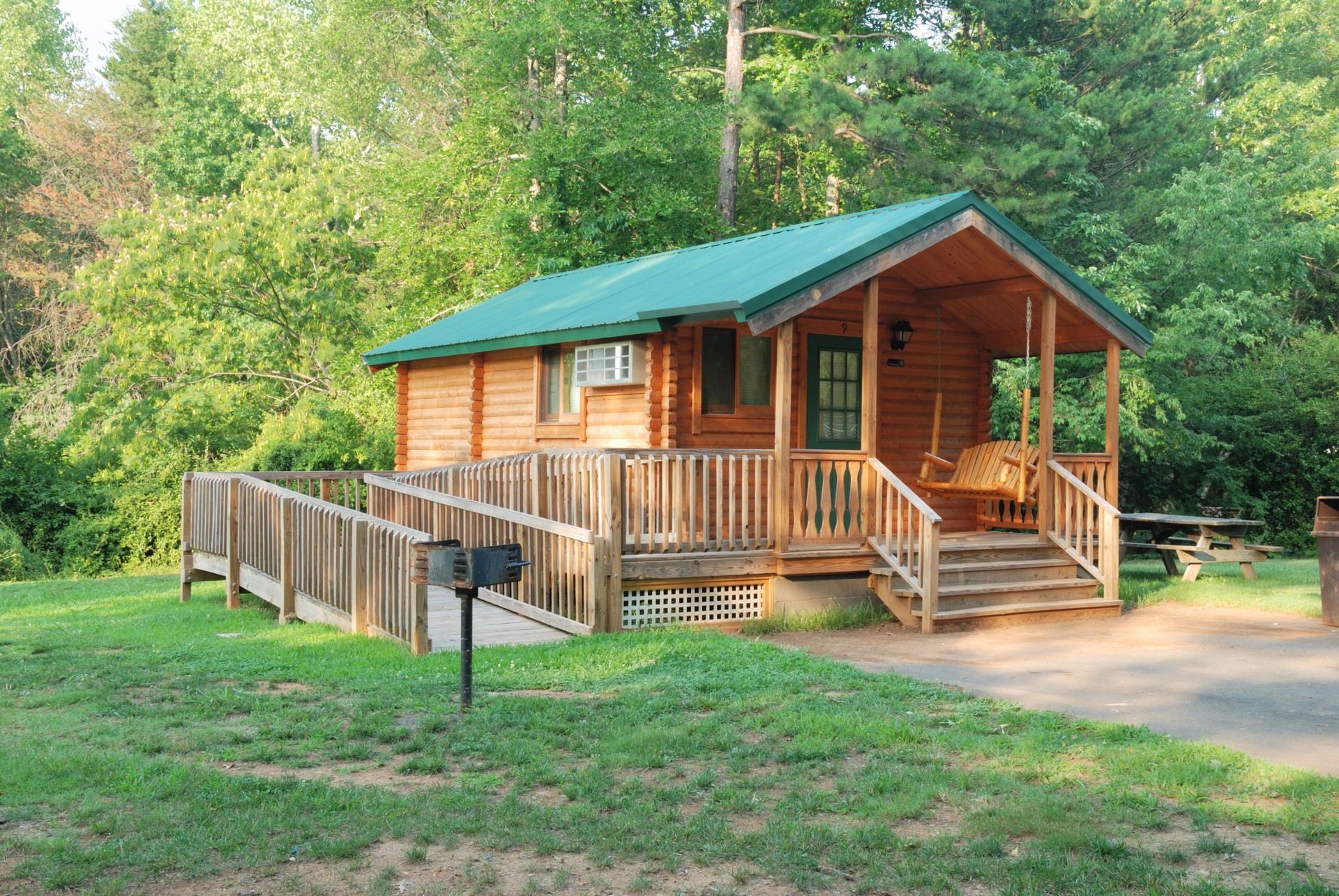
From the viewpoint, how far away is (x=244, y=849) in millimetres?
4910

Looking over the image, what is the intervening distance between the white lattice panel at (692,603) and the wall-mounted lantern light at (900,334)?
157 inches

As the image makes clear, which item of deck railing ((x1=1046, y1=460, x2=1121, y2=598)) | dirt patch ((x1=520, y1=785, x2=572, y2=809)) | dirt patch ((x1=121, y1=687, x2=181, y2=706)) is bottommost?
dirt patch ((x1=121, y1=687, x2=181, y2=706))

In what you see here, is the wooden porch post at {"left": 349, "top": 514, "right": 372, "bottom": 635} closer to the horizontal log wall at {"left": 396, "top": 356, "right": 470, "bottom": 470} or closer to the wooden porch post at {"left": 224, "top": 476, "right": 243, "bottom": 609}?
the wooden porch post at {"left": 224, "top": 476, "right": 243, "bottom": 609}

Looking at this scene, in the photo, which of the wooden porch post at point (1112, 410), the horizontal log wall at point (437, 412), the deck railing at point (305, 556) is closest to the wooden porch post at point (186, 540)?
the deck railing at point (305, 556)

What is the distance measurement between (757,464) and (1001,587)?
294 cm

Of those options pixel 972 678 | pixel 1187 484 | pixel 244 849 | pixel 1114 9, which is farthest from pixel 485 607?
pixel 1114 9

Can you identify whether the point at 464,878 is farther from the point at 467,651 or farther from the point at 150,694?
the point at 150,694

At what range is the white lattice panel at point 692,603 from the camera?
11.1 metres

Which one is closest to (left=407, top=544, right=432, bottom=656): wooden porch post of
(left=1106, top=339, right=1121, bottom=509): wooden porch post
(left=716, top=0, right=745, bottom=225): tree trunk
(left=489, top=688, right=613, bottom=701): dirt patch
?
(left=489, top=688, right=613, bottom=701): dirt patch

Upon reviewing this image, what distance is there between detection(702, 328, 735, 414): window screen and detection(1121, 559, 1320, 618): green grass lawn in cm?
516

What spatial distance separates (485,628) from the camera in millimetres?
10828

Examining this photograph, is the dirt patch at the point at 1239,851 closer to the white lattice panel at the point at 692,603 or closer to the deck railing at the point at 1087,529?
the white lattice panel at the point at 692,603

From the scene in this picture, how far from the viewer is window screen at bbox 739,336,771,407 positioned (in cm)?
1341

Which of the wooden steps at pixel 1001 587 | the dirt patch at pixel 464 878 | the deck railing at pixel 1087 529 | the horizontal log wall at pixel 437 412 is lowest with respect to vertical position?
the dirt patch at pixel 464 878
